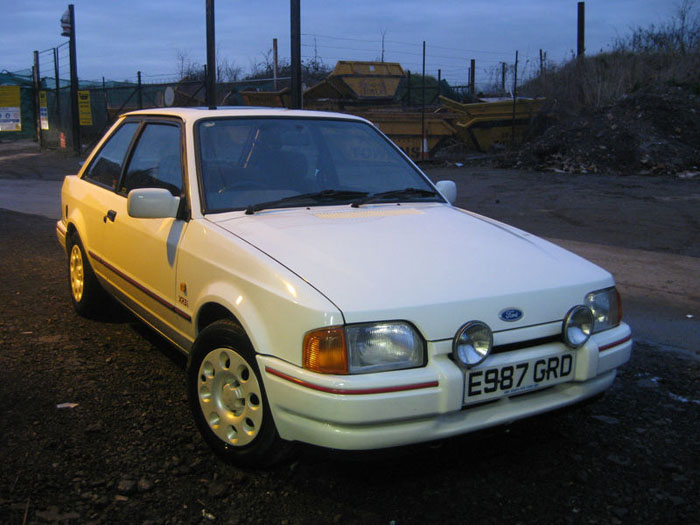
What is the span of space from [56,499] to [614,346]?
7.87 feet

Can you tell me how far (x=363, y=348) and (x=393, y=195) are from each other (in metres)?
1.58

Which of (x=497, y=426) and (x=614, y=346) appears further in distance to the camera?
(x=614, y=346)

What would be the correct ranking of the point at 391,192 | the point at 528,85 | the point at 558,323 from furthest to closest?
the point at 528,85, the point at 391,192, the point at 558,323

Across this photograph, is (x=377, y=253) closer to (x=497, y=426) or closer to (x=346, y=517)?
(x=497, y=426)

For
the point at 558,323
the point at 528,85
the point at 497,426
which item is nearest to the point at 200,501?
the point at 497,426

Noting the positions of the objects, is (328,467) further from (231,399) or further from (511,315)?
(511,315)

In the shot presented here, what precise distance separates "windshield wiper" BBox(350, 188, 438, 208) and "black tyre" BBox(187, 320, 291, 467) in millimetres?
1146

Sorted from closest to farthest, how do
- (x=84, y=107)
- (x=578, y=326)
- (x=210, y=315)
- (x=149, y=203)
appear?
(x=578, y=326) < (x=210, y=315) < (x=149, y=203) < (x=84, y=107)

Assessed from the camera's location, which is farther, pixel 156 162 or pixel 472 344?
pixel 156 162

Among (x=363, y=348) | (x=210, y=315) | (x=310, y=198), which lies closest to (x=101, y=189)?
(x=310, y=198)

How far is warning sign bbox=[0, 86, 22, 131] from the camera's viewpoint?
27141 millimetres

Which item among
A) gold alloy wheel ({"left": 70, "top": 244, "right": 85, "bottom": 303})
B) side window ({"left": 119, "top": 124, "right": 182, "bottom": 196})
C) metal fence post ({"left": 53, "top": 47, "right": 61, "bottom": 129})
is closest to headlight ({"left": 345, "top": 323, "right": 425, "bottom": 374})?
side window ({"left": 119, "top": 124, "right": 182, "bottom": 196})

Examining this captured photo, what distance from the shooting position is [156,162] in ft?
13.8

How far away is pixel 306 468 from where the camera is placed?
3070mm
